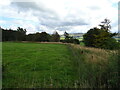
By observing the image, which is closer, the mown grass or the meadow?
the meadow

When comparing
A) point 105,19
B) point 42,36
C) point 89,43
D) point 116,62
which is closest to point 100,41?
point 89,43

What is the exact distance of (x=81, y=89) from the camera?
2865 millimetres

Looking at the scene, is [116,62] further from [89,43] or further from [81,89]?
[89,43]

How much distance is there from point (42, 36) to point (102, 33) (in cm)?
2633

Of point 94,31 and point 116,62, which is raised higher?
Result: point 94,31

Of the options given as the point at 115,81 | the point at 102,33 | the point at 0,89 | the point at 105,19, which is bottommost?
the point at 0,89

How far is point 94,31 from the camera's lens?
37125mm

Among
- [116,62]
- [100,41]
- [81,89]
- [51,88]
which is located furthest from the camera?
[100,41]

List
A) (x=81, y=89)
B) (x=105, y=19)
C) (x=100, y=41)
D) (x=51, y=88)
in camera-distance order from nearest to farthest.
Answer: (x=81, y=89), (x=51, y=88), (x=100, y=41), (x=105, y=19)

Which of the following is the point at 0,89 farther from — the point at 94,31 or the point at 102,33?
the point at 94,31

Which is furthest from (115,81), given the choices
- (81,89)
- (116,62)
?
(81,89)

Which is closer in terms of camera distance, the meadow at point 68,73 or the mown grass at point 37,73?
the meadow at point 68,73

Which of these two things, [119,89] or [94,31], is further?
[94,31]

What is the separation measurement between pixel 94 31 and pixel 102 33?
15.4ft
